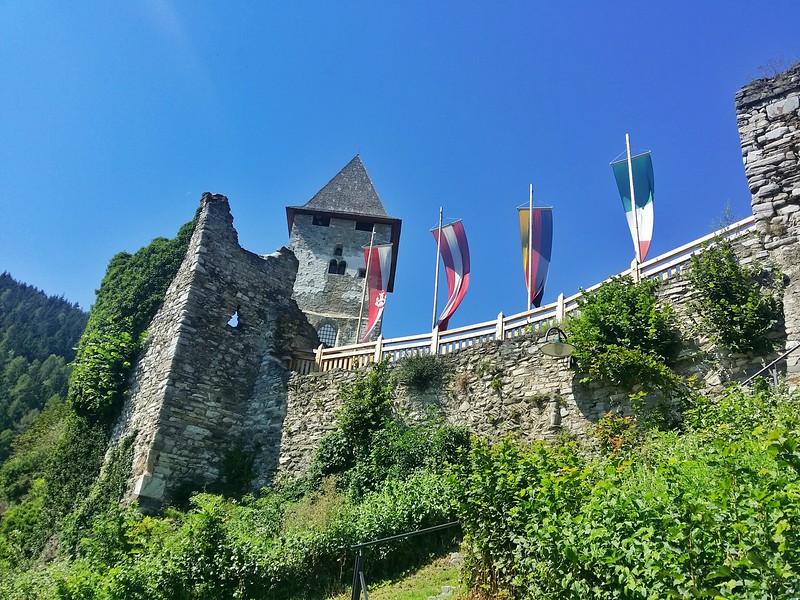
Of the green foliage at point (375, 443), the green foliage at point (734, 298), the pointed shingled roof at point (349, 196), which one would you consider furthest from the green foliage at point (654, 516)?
the pointed shingled roof at point (349, 196)

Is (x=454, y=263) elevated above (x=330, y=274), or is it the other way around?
(x=330, y=274)

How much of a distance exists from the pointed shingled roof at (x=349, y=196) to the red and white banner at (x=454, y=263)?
13.2 m

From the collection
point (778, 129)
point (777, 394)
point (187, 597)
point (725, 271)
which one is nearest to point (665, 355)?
point (725, 271)

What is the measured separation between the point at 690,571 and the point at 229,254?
1265cm

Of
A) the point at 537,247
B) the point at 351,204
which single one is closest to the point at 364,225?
the point at 351,204

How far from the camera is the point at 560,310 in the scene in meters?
12.3

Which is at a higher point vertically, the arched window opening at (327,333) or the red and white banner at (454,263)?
the arched window opening at (327,333)

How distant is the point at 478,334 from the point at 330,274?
59.2ft

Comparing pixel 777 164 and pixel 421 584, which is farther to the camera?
pixel 777 164

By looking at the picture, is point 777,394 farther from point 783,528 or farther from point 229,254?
point 229,254

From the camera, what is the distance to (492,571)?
23.1ft

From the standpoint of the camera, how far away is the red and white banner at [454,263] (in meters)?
18.3

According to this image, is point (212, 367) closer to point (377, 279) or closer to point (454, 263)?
point (454, 263)

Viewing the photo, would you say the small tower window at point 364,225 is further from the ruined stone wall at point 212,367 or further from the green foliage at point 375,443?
the green foliage at point 375,443
